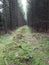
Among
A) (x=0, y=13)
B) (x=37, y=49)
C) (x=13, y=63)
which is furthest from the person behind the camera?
(x=0, y=13)

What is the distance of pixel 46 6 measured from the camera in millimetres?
23438

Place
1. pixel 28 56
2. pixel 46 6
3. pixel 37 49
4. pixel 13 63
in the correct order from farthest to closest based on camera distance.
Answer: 1. pixel 46 6
2. pixel 37 49
3. pixel 28 56
4. pixel 13 63

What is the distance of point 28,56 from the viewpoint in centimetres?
952

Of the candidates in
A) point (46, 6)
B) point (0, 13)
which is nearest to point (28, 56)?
point (46, 6)

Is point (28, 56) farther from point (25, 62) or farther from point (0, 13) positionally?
point (0, 13)

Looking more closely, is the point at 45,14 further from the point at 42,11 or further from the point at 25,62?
the point at 25,62

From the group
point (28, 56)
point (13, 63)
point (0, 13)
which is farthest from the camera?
point (0, 13)

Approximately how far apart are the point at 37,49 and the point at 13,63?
123 inches

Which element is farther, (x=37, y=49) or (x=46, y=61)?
(x=37, y=49)

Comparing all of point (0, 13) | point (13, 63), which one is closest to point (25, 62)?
point (13, 63)

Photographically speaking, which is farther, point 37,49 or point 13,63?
point 37,49

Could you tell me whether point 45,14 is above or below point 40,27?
above

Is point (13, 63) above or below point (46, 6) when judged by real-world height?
below

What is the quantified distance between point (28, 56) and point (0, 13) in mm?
16683
